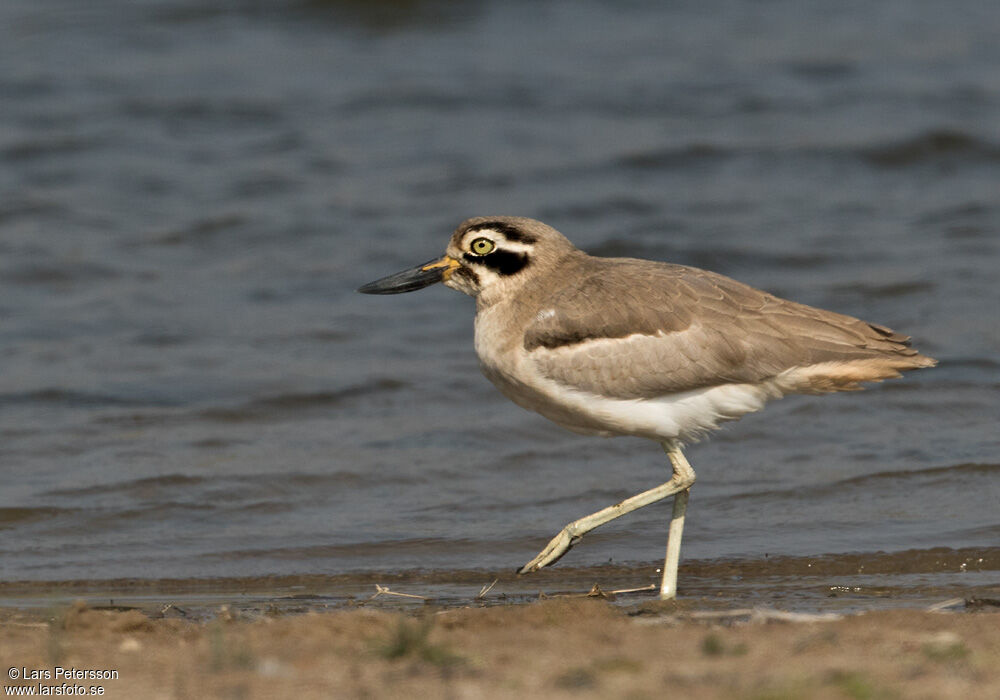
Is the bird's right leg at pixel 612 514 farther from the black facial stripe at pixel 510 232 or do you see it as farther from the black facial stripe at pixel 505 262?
the black facial stripe at pixel 510 232

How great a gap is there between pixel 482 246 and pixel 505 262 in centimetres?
18

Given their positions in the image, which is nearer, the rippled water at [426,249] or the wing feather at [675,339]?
the wing feather at [675,339]

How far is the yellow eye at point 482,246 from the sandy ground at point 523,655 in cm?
240

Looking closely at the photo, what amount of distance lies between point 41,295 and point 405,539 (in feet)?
21.9

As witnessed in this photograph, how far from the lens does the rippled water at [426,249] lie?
9688 millimetres

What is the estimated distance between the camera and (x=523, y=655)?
569 cm

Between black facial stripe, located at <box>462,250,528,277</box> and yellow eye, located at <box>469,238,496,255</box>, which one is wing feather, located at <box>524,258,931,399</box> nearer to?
black facial stripe, located at <box>462,250,528,277</box>

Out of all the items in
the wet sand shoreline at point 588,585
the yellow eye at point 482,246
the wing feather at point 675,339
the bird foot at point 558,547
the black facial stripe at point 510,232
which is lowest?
the wet sand shoreline at point 588,585

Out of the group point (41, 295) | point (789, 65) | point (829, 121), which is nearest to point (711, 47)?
point (789, 65)

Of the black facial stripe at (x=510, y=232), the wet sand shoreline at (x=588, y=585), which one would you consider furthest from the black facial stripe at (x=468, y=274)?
the wet sand shoreline at (x=588, y=585)

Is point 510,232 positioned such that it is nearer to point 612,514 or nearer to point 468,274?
point 468,274

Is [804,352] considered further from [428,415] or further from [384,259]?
[384,259]

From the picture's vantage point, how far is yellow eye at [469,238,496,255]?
848 cm

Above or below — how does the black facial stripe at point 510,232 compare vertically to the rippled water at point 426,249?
above
